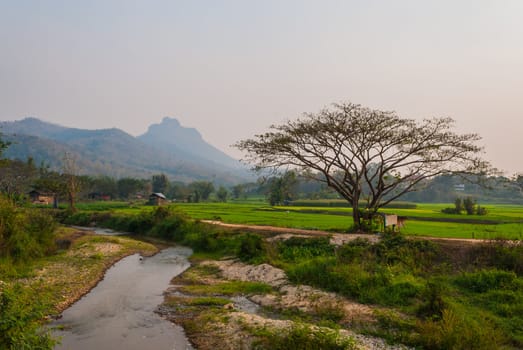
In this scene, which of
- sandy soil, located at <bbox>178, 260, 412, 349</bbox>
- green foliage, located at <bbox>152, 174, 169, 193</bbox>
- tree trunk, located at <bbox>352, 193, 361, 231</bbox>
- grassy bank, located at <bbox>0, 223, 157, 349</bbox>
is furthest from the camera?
green foliage, located at <bbox>152, 174, 169, 193</bbox>

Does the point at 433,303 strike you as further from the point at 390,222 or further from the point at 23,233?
the point at 23,233

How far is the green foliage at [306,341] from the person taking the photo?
1107cm

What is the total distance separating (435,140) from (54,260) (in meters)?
29.1

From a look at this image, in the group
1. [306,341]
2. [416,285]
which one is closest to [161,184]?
[416,285]

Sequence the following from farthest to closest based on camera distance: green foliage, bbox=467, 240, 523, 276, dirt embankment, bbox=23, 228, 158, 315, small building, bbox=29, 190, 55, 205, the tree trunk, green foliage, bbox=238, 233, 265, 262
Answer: small building, bbox=29, 190, 55, 205, the tree trunk, green foliage, bbox=238, 233, 265, 262, green foliage, bbox=467, 240, 523, 276, dirt embankment, bbox=23, 228, 158, 315

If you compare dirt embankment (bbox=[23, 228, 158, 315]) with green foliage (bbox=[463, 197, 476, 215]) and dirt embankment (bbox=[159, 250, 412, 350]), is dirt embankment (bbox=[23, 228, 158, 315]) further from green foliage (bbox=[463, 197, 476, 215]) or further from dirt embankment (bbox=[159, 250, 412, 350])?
green foliage (bbox=[463, 197, 476, 215])

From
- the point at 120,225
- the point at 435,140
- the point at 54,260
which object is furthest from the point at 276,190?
the point at 54,260

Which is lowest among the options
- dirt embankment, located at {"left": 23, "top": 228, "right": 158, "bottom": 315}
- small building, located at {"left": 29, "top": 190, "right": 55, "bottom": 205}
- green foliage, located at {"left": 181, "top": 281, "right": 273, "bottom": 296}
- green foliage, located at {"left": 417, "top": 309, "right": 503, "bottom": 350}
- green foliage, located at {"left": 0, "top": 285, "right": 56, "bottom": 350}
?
green foliage, located at {"left": 181, "top": 281, "right": 273, "bottom": 296}

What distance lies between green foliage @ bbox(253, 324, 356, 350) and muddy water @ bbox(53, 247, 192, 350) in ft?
9.69

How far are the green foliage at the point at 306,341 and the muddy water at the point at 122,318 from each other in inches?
116

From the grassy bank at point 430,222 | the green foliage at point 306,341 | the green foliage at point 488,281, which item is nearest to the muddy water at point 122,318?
the green foliage at point 306,341

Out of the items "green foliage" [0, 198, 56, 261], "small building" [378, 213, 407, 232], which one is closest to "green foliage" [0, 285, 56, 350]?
"green foliage" [0, 198, 56, 261]

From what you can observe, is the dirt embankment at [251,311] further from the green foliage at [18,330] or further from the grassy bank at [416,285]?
the green foliage at [18,330]

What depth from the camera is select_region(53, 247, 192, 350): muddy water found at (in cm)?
1322
